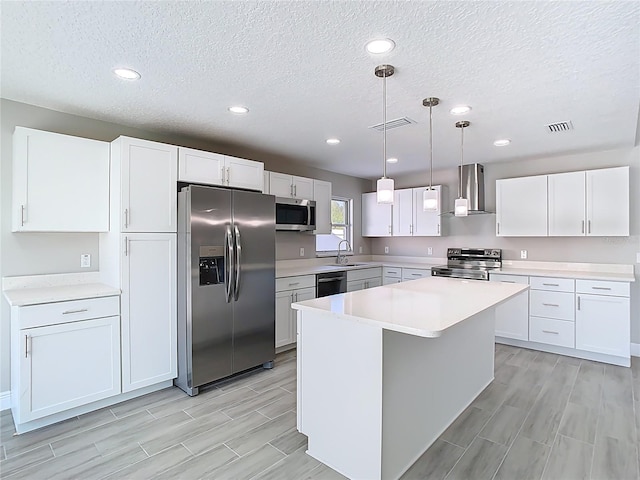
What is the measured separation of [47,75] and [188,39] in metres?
1.15

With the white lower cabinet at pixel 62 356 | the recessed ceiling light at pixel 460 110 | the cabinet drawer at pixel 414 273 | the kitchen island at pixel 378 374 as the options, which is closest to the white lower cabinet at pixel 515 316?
the cabinet drawer at pixel 414 273

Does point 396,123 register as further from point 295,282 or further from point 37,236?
point 37,236

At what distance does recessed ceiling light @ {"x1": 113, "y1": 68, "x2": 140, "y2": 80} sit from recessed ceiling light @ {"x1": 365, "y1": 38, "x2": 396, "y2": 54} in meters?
1.46

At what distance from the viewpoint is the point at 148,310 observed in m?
3.02

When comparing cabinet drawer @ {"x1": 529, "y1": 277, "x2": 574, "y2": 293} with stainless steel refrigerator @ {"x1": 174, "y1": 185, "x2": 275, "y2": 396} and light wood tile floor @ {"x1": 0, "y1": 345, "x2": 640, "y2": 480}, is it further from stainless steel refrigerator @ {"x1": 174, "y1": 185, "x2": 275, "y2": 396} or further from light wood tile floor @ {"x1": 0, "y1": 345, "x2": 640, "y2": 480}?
stainless steel refrigerator @ {"x1": 174, "y1": 185, "x2": 275, "y2": 396}

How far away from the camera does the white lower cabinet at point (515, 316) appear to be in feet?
13.9

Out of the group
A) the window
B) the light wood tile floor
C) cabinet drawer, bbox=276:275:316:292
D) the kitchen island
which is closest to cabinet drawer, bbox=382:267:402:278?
the window

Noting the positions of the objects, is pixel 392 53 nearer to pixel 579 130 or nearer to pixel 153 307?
pixel 579 130

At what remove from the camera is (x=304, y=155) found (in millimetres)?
4559

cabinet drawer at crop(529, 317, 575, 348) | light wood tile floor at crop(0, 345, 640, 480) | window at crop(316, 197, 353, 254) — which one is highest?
window at crop(316, 197, 353, 254)

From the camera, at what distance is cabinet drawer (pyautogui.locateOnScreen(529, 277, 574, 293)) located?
394 centimetres

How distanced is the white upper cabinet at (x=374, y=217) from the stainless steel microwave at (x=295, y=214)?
148 centimetres

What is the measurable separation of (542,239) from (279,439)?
4150 millimetres

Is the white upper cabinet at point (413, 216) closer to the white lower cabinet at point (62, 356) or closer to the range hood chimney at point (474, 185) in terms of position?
the range hood chimney at point (474, 185)
